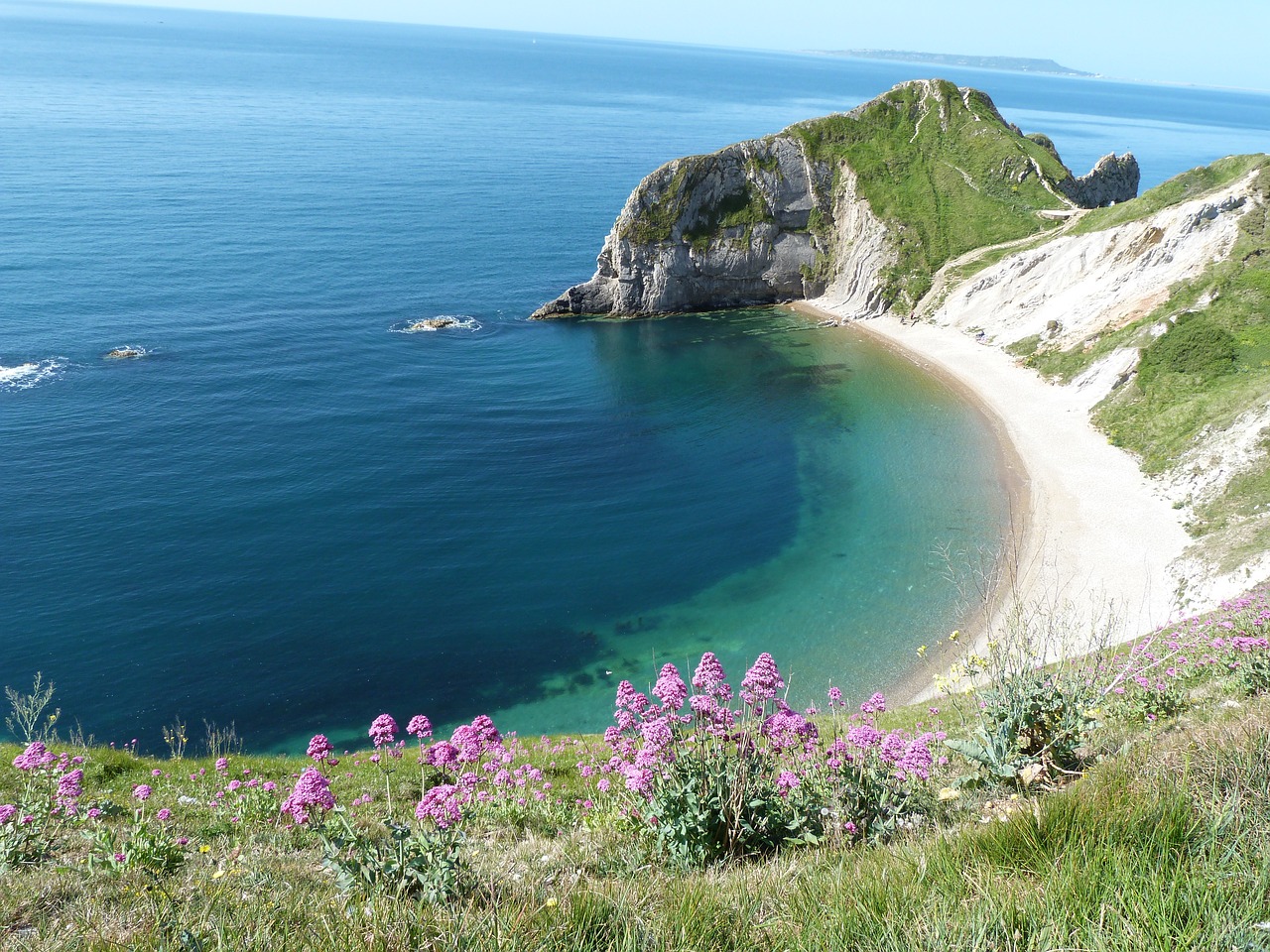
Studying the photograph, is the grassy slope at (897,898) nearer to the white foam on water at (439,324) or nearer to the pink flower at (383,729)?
the pink flower at (383,729)

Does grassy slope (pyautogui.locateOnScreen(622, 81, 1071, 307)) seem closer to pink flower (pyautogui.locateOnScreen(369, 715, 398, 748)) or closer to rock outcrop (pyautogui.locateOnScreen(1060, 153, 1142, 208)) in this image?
rock outcrop (pyautogui.locateOnScreen(1060, 153, 1142, 208))

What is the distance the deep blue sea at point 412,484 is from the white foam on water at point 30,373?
327 millimetres

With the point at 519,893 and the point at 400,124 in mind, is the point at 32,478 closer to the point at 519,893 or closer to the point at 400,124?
the point at 519,893

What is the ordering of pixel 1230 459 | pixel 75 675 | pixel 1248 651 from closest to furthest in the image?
pixel 1248 651 < pixel 75 675 < pixel 1230 459

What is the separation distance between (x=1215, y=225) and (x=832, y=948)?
6359cm

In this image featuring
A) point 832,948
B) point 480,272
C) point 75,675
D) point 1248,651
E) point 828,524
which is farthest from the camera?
point 480,272

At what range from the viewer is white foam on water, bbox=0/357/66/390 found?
49812 mm

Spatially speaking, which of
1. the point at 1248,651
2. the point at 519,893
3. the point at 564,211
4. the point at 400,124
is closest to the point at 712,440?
the point at 1248,651

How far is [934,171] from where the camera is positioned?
252 feet

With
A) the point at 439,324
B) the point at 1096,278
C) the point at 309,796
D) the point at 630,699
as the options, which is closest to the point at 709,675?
the point at 630,699

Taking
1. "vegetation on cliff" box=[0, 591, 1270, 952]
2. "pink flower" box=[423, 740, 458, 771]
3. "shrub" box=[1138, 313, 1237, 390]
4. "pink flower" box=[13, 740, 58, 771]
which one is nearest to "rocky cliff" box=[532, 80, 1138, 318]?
"shrub" box=[1138, 313, 1237, 390]

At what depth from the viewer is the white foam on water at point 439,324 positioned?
2576 inches

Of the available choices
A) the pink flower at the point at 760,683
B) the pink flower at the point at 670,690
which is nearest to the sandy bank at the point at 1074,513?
the pink flower at the point at 760,683

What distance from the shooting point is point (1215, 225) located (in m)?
52.1
